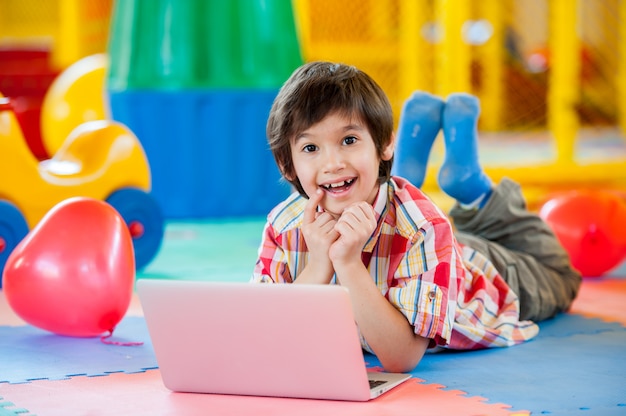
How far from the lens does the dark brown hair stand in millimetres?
1521

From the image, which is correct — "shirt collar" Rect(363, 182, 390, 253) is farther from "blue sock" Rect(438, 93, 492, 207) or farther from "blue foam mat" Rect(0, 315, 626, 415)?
"blue sock" Rect(438, 93, 492, 207)

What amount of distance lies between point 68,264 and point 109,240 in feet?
0.33

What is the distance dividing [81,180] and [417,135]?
3.31 ft

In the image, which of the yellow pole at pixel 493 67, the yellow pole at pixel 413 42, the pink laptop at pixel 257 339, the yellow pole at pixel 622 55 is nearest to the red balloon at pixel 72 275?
the pink laptop at pixel 257 339

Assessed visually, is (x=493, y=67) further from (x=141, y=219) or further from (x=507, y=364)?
(x=507, y=364)

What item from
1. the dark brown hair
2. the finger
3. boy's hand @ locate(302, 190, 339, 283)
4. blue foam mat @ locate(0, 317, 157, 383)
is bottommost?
blue foam mat @ locate(0, 317, 157, 383)

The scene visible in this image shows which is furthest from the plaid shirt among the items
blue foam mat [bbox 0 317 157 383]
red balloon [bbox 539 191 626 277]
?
red balloon [bbox 539 191 626 277]

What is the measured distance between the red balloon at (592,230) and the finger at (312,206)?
114 cm

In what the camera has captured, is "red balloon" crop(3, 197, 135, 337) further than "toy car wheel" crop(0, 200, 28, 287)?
No

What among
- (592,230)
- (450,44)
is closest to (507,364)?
Result: (592,230)

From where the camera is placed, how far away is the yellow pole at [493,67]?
7.04 meters

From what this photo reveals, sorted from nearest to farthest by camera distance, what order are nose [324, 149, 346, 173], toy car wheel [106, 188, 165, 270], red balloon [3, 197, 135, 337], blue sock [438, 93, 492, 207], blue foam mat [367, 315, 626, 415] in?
blue foam mat [367, 315, 626, 415] → nose [324, 149, 346, 173] → red balloon [3, 197, 135, 337] → blue sock [438, 93, 492, 207] → toy car wheel [106, 188, 165, 270]

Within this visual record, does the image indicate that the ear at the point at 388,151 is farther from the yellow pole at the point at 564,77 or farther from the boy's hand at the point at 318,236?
the yellow pole at the point at 564,77

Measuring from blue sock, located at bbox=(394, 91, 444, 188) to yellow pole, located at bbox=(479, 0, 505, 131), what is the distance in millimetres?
5000
